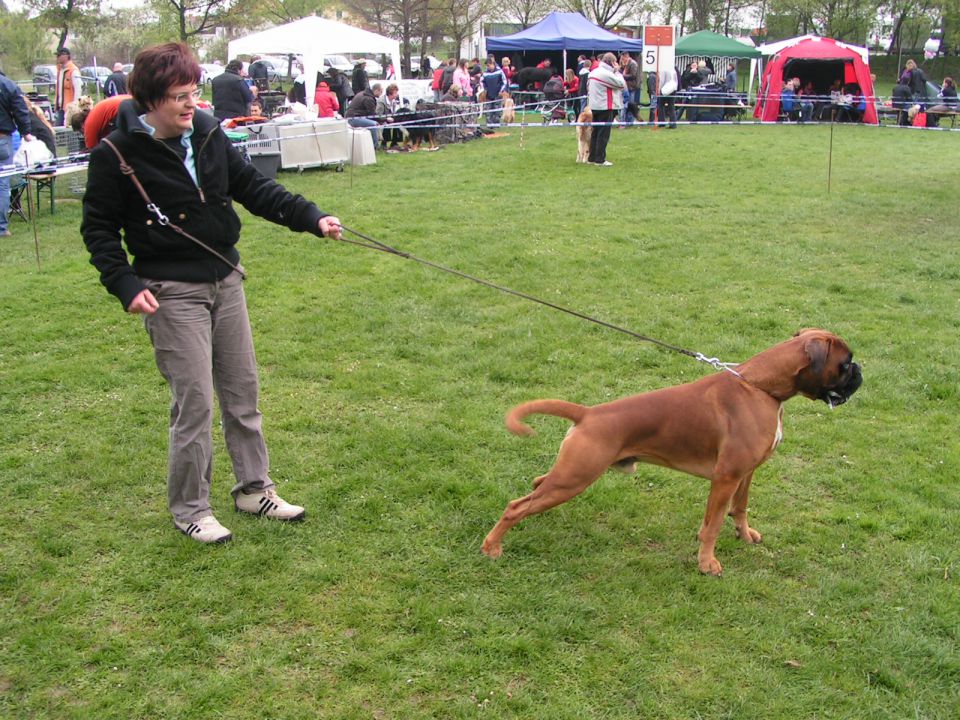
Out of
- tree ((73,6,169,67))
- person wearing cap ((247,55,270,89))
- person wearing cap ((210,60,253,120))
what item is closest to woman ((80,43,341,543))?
person wearing cap ((210,60,253,120))

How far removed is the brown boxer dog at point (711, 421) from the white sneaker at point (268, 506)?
132 cm

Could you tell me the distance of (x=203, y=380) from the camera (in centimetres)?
372

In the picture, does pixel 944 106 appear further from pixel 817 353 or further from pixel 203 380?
pixel 203 380

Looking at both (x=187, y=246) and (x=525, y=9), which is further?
(x=525, y=9)

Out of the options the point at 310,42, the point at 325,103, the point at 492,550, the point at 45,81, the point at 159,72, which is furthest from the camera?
the point at 45,81

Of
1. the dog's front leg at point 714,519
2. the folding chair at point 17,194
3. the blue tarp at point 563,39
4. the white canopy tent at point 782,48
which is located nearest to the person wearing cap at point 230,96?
the folding chair at point 17,194

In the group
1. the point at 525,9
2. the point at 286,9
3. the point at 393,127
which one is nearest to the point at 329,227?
the point at 393,127

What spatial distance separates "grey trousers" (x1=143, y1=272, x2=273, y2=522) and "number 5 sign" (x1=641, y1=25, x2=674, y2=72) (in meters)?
22.0

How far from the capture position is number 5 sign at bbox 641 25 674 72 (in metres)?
23.5

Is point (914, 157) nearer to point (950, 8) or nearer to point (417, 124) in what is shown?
point (417, 124)

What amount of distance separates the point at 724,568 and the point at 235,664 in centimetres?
225

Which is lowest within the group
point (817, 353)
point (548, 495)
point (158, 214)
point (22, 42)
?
point (548, 495)

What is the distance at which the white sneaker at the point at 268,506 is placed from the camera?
422 centimetres

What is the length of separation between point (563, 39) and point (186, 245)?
2626cm
